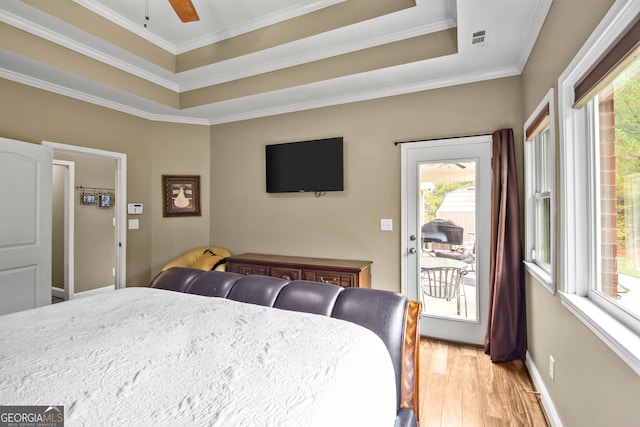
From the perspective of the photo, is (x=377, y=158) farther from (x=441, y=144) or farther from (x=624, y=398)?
(x=624, y=398)

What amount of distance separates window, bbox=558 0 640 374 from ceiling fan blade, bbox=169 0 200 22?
2017mm

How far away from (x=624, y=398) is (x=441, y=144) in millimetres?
2355

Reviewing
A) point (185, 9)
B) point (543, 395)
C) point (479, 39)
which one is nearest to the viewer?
point (185, 9)

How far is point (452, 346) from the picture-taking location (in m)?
2.91

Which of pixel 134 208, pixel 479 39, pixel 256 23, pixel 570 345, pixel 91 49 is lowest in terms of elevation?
pixel 570 345

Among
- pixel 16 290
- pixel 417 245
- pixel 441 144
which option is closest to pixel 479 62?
pixel 441 144

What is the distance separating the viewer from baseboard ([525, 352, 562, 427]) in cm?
177

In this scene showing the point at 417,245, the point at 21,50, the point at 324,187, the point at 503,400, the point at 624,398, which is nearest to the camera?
the point at 624,398

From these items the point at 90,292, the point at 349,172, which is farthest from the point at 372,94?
the point at 90,292

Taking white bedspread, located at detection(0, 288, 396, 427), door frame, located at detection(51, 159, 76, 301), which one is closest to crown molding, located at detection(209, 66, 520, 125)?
door frame, located at detection(51, 159, 76, 301)

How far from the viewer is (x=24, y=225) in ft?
9.16

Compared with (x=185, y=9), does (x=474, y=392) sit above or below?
below

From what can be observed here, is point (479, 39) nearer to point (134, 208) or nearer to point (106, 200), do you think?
point (134, 208)

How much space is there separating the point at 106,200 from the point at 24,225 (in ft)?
7.53
